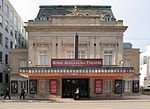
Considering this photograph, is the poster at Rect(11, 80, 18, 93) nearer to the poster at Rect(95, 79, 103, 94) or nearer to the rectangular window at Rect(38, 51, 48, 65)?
the rectangular window at Rect(38, 51, 48, 65)

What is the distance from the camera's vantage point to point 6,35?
68250mm

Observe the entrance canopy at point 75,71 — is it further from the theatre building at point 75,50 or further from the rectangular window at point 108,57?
the rectangular window at point 108,57

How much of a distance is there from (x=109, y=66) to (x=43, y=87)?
33.1 ft

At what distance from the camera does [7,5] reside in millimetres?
69438

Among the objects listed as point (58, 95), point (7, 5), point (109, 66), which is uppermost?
point (7, 5)

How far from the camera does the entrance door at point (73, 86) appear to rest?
5150cm

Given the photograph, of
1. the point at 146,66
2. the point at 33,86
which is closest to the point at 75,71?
the point at 33,86

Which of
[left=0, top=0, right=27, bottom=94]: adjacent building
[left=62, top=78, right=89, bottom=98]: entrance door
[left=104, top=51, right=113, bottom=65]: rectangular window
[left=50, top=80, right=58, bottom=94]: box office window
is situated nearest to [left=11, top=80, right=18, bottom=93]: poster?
[left=0, top=0, right=27, bottom=94]: adjacent building

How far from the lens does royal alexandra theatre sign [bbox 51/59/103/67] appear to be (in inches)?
1927

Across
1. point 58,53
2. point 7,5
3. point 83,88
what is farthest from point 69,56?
point 7,5

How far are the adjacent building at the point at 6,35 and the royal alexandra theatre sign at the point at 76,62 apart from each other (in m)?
15.9

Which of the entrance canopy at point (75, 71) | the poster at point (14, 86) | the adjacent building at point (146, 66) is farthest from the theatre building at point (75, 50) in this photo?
the adjacent building at point (146, 66)

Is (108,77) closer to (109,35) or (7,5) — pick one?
(109,35)

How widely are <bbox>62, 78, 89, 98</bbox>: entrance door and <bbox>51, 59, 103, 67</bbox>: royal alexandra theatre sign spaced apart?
351 centimetres
